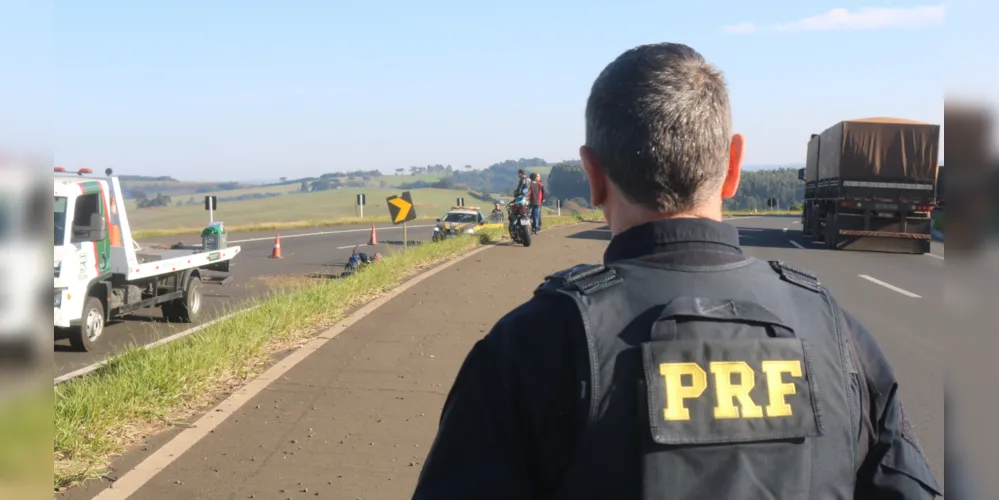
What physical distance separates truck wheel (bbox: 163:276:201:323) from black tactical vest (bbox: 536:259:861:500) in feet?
41.7

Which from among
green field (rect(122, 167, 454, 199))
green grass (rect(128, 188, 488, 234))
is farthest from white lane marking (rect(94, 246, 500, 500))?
green field (rect(122, 167, 454, 199))

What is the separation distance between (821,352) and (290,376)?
5.84 metres

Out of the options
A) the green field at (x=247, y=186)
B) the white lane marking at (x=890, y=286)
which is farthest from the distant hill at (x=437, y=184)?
the white lane marking at (x=890, y=286)

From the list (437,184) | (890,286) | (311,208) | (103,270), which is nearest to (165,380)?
(103,270)

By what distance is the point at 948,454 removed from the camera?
52.2 inches

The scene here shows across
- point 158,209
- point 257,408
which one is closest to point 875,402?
point 257,408

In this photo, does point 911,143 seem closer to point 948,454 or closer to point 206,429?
point 206,429

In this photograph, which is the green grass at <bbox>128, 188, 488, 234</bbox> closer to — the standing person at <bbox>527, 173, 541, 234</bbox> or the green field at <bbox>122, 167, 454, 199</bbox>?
the green field at <bbox>122, 167, 454, 199</bbox>

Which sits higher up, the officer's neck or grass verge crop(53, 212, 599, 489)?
the officer's neck

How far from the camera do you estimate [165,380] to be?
615cm

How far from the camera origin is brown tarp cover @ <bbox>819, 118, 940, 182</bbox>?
78.8 feet

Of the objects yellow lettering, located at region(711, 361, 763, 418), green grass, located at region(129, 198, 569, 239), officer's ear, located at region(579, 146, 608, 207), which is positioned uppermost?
officer's ear, located at region(579, 146, 608, 207)

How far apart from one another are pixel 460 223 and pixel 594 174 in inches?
1011

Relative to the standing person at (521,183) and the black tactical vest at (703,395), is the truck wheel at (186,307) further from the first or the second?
the black tactical vest at (703,395)
